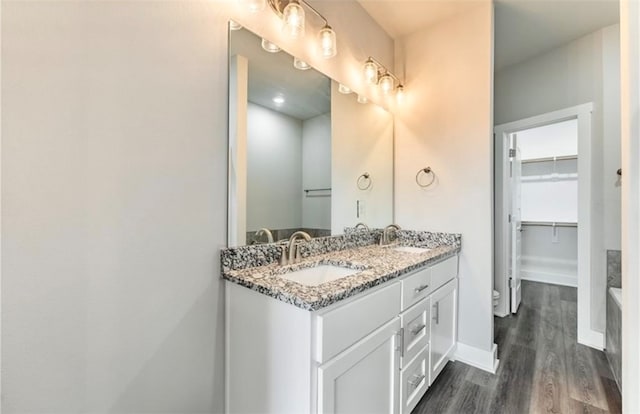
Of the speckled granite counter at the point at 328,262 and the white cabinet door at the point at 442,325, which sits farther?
the white cabinet door at the point at 442,325

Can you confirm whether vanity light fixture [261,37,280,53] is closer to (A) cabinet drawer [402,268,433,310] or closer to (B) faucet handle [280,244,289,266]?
(B) faucet handle [280,244,289,266]

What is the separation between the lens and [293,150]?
5.41 ft

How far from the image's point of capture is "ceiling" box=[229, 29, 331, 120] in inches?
53.4

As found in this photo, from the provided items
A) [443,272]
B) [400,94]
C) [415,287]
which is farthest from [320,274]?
[400,94]

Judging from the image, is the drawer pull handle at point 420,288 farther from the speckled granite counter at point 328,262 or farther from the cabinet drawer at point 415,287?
the speckled granite counter at point 328,262

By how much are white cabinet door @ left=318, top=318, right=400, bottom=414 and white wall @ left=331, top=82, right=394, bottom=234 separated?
0.82 meters

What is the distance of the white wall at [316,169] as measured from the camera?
5.65 ft

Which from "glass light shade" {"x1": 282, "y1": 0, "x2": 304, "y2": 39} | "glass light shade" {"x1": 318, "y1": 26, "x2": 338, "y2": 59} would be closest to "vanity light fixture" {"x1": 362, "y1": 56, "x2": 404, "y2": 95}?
"glass light shade" {"x1": 318, "y1": 26, "x2": 338, "y2": 59}

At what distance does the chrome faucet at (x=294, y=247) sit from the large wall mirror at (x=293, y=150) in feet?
0.19

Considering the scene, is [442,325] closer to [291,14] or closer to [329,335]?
[329,335]

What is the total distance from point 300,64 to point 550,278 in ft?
15.2

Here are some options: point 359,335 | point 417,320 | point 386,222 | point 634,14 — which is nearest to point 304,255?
point 359,335

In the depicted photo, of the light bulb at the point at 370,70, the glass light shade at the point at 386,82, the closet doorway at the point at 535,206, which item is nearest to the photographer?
the light bulb at the point at 370,70

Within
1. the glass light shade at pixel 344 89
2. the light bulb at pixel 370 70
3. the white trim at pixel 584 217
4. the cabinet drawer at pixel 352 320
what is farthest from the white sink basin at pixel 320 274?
the white trim at pixel 584 217
